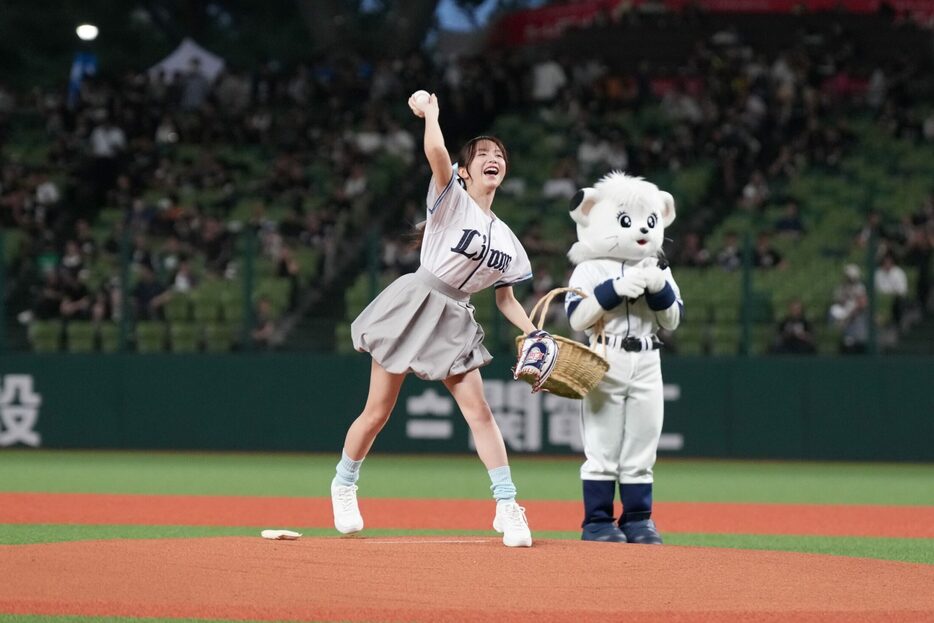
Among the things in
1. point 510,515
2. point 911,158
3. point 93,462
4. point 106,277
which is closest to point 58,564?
point 510,515

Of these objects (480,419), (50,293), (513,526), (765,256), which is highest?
(765,256)

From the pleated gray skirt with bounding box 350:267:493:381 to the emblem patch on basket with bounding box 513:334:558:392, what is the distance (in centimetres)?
23

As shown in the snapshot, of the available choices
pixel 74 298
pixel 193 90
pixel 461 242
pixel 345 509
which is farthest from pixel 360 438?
pixel 193 90

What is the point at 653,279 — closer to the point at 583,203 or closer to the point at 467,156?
the point at 583,203

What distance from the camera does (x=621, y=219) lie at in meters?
8.75

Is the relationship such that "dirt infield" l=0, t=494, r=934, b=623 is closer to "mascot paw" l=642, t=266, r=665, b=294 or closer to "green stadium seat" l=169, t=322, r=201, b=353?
"mascot paw" l=642, t=266, r=665, b=294

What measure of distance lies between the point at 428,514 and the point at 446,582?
4345 millimetres

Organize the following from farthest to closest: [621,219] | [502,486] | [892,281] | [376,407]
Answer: [892,281] < [621,219] < [376,407] < [502,486]

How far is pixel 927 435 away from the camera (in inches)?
655

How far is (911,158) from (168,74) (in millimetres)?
13016

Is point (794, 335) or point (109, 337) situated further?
point (109, 337)

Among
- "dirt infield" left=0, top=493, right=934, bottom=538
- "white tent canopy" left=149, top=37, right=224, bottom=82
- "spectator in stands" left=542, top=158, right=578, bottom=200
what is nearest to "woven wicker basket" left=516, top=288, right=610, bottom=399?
"dirt infield" left=0, top=493, right=934, bottom=538

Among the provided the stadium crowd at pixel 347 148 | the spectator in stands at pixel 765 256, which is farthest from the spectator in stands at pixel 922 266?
the spectator in stands at pixel 765 256

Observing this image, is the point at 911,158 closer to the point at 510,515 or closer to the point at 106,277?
the point at 106,277
